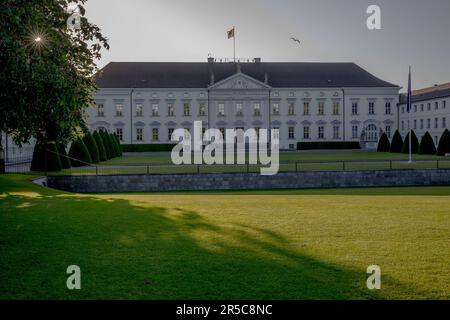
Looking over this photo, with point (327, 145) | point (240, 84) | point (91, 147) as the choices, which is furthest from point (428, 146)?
point (91, 147)

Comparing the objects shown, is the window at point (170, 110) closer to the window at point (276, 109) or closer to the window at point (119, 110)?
the window at point (119, 110)

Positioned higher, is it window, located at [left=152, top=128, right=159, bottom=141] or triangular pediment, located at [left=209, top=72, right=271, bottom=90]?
triangular pediment, located at [left=209, top=72, right=271, bottom=90]

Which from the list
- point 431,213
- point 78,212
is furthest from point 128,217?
point 431,213

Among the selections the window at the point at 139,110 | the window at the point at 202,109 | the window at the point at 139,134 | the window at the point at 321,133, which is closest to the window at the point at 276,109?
the window at the point at 321,133

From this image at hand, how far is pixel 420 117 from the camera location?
59906 millimetres

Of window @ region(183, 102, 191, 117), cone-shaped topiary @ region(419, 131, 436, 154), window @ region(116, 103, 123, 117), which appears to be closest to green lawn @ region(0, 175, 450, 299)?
cone-shaped topiary @ region(419, 131, 436, 154)

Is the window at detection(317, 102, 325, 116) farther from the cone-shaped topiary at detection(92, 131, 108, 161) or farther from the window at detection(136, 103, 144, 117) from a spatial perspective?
the cone-shaped topiary at detection(92, 131, 108, 161)

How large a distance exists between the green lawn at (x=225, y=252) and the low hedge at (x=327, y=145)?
160 ft

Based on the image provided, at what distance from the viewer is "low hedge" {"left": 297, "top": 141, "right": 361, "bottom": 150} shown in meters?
58.4

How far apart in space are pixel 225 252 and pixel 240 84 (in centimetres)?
5416

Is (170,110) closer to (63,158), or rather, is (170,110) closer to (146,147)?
(146,147)

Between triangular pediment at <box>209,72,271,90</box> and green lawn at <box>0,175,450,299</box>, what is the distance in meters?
49.9

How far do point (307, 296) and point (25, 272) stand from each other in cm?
381
